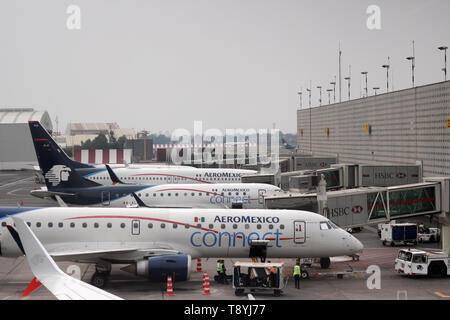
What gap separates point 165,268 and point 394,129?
43508 mm

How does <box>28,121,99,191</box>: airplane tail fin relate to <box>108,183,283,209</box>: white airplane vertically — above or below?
above

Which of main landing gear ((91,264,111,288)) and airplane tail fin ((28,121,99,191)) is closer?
main landing gear ((91,264,111,288))

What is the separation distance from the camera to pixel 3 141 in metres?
166

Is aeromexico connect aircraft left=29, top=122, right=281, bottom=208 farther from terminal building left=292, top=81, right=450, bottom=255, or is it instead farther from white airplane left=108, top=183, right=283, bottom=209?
terminal building left=292, top=81, right=450, bottom=255

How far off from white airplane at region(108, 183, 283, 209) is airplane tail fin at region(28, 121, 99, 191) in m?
3.94

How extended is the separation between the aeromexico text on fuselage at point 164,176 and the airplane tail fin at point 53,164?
1164cm

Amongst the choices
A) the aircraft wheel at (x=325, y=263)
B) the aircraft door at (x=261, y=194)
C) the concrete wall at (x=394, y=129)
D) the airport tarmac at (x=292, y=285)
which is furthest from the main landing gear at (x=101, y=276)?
the concrete wall at (x=394, y=129)

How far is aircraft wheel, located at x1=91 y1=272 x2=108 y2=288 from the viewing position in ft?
96.5

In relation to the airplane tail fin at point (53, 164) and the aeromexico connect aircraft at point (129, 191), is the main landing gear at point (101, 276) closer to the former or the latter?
the aeromexico connect aircraft at point (129, 191)

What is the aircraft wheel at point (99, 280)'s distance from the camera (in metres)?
29.4

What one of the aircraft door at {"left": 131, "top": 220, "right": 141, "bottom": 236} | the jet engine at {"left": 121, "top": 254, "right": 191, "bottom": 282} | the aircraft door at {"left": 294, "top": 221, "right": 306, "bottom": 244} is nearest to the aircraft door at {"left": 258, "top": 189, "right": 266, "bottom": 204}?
the aircraft door at {"left": 294, "top": 221, "right": 306, "bottom": 244}

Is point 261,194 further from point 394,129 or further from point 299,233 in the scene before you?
point 394,129
